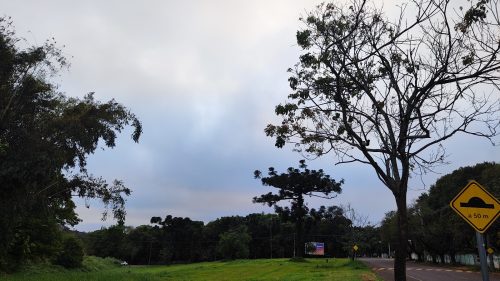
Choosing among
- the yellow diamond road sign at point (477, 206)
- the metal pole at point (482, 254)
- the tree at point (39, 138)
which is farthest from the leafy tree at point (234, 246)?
the metal pole at point (482, 254)

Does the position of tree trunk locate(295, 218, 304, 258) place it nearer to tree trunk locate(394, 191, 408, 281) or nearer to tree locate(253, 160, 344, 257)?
tree locate(253, 160, 344, 257)

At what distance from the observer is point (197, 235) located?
382 ft

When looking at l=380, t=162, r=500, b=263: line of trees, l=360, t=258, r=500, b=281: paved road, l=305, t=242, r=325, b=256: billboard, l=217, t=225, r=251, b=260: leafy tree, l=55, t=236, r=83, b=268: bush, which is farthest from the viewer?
l=305, t=242, r=325, b=256: billboard

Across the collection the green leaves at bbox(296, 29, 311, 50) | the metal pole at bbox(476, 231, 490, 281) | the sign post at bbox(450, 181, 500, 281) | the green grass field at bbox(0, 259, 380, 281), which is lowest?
the green grass field at bbox(0, 259, 380, 281)

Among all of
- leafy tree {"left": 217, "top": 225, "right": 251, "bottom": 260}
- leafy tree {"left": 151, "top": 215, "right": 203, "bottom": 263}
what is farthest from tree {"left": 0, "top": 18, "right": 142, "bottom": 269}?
leafy tree {"left": 151, "top": 215, "right": 203, "bottom": 263}

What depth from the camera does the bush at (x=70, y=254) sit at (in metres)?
44.2

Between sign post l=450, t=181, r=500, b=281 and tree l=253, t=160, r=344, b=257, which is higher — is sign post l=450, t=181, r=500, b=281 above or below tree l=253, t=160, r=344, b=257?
below

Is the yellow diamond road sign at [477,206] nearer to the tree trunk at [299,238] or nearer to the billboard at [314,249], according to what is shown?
the tree trunk at [299,238]

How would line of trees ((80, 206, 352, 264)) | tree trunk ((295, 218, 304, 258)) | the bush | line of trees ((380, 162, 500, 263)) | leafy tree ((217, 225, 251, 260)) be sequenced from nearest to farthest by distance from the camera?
the bush < line of trees ((380, 162, 500, 263)) < tree trunk ((295, 218, 304, 258)) < leafy tree ((217, 225, 251, 260)) < line of trees ((80, 206, 352, 264))

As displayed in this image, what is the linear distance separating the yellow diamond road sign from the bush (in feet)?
132

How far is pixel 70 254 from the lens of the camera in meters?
45.6

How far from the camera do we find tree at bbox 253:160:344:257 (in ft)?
243

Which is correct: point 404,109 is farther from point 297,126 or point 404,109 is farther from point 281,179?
point 281,179

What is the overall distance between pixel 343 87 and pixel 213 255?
10528 centimetres
